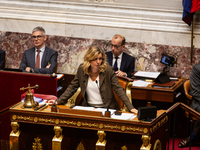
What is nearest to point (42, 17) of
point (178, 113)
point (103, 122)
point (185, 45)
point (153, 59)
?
point (153, 59)

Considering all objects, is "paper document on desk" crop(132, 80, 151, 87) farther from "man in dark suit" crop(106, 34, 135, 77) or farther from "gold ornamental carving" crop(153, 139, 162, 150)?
"gold ornamental carving" crop(153, 139, 162, 150)

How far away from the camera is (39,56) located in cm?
618

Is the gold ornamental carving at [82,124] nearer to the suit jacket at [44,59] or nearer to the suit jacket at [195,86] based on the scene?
the suit jacket at [195,86]

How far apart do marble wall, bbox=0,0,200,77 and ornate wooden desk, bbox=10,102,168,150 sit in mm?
2734

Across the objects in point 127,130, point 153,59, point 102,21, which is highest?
point 102,21

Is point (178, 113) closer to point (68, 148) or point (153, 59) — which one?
point (153, 59)

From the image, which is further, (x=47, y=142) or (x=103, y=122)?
(x=47, y=142)

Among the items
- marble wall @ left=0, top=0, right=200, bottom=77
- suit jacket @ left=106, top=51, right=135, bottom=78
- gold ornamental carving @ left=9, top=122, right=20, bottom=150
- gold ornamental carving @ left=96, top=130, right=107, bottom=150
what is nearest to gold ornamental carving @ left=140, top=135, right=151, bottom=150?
gold ornamental carving @ left=96, top=130, right=107, bottom=150

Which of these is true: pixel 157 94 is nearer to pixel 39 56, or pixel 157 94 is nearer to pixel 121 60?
pixel 121 60

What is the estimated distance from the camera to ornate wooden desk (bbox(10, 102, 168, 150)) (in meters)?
3.44

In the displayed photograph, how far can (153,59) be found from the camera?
6.36 m

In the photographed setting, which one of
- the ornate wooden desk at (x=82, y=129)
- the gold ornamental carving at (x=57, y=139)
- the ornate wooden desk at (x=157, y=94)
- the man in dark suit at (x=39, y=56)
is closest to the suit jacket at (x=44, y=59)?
the man in dark suit at (x=39, y=56)

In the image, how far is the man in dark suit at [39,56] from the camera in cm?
608

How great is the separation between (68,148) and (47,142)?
25cm
